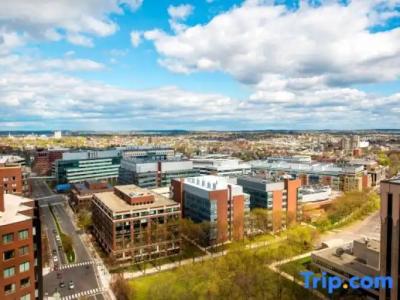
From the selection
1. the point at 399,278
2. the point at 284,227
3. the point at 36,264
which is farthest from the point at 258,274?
the point at 284,227

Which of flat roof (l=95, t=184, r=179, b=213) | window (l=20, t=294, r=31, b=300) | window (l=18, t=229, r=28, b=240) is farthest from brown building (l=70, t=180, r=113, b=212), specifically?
window (l=18, t=229, r=28, b=240)

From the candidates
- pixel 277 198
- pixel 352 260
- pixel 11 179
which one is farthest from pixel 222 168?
pixel 352 260

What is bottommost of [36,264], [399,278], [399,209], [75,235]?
[75,235]

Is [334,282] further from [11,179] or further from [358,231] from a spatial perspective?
[11,179]

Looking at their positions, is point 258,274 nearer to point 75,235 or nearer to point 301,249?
point 301,249

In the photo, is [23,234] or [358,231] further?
[358,231]

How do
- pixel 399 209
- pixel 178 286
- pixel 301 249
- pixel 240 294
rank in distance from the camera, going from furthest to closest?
pixel 301 249 < pixel 178 286 < pixel 240 294 < pixel 399 209

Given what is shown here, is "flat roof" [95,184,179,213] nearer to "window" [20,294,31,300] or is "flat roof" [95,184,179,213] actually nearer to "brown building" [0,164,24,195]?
"brown building" [0,164,24,195]

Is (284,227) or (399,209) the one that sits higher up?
(399,209)
